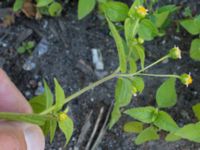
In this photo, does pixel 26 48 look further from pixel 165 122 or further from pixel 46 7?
pixel 165 122

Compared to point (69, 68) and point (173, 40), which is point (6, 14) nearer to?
point (69, 68)

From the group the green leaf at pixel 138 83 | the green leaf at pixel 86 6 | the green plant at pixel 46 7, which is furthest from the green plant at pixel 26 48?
the green leaf at pixel 138 83

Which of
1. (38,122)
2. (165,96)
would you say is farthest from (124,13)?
(38,122)

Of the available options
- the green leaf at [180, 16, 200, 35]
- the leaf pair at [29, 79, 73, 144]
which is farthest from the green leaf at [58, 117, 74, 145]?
the green leaf at [180, 16, 200, 35]

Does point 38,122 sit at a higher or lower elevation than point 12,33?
higher

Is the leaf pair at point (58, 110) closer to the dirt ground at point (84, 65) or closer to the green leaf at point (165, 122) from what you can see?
the green leaf at point (165, 122)

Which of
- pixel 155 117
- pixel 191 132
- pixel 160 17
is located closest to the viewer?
pixel 191 132

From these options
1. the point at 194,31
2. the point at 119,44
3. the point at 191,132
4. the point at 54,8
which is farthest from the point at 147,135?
the point at 54,8
